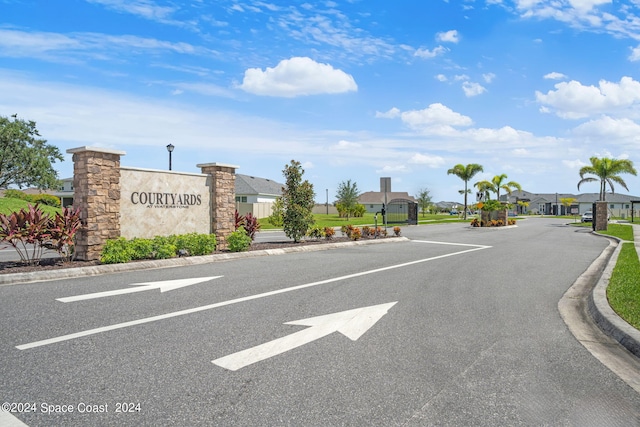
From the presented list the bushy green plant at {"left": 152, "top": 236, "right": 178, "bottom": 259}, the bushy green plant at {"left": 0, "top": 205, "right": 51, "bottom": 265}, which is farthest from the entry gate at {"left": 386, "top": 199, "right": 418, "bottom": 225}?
the bushy green plant at {"left": 0, "top": 205, "right": 51, "bottom": 265}

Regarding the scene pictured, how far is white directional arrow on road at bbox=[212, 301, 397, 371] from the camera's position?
4750 millimetres

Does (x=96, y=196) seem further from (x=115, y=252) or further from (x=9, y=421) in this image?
(x=9, y=421)

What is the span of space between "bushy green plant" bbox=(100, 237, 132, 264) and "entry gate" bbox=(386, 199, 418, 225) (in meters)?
32.9

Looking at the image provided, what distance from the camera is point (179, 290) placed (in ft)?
27.9

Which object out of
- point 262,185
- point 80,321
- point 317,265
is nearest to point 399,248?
point 317,265

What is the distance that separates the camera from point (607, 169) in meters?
46.8

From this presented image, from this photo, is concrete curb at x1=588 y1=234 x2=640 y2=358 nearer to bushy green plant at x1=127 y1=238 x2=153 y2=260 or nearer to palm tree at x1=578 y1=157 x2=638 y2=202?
bushy green plant at x1=127 y1=238 x2=153 y2=260

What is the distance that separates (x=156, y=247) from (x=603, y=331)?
10.2m

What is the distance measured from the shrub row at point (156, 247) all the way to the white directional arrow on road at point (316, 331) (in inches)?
269

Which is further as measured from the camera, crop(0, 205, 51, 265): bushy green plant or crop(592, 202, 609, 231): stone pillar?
crop(592, 202, 609, 231): stone pillar

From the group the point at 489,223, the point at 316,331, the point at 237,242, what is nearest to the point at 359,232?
the point at 237,242

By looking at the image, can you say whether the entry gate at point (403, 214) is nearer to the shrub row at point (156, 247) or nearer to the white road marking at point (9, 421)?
the shrub row at point (156, 247)

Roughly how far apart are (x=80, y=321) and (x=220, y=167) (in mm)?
9518

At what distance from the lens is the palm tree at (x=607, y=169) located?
46.2 meters
